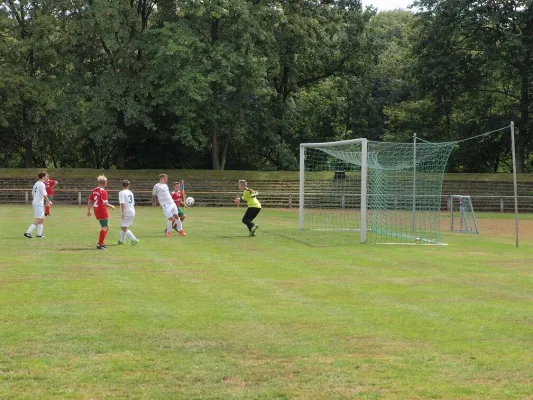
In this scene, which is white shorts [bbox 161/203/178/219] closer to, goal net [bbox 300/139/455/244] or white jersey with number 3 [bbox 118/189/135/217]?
white jersey with number 3 [bbox 118/189/135/217]

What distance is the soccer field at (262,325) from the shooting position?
23.0ft

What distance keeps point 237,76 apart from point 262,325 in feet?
127

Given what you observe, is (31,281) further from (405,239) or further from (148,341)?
(405,239)

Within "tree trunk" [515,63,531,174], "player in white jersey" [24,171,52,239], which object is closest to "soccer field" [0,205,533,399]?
"player in white jersey" [24,171,52,239]

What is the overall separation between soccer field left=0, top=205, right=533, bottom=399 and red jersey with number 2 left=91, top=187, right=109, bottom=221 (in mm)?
1221

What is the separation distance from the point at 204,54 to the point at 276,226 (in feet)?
67.2

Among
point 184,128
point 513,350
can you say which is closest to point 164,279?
point 513,350

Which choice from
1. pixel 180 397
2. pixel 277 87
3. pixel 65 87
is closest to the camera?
pixel 180 397

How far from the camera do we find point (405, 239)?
920 inches

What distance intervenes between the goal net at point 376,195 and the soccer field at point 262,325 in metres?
6.13

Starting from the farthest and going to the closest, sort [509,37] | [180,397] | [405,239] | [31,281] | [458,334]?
[509,37]
[405,239]
[31,281]
[458,334]
[180,397]

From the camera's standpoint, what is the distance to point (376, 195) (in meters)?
26.1

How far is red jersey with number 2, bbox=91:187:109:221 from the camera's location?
61.7 ft

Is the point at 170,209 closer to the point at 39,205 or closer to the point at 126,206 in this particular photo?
the point at 126,206
